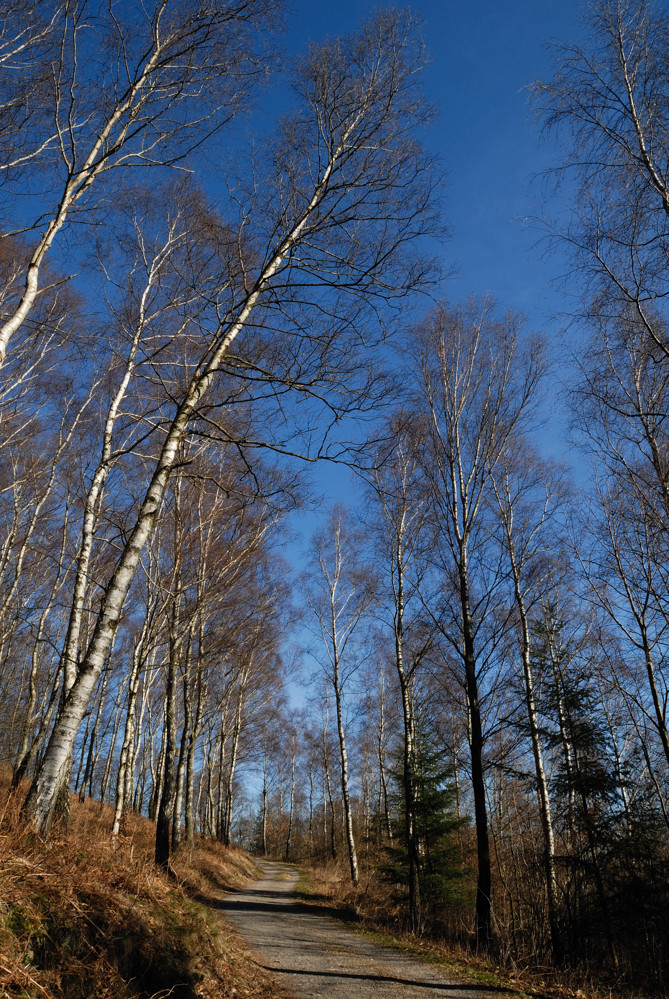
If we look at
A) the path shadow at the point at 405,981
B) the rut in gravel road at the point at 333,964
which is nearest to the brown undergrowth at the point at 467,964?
the path shadow at the point at 405,981

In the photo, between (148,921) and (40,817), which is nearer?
(40,817)

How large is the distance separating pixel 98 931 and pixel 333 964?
14.9 ft

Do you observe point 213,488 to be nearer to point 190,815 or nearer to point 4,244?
point 4,244

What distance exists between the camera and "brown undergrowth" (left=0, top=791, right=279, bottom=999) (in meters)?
2.82

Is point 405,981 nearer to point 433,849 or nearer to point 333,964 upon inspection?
point 333,964

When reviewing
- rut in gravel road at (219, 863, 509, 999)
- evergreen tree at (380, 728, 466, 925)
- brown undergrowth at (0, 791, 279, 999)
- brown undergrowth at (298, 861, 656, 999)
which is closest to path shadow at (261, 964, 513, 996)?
rut in gravel road at (219, 863, 509, 999)

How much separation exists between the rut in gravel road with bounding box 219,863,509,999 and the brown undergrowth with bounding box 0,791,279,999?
2.49ft

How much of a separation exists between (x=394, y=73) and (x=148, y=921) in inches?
335

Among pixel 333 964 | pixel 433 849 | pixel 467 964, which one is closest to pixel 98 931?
pixel 333 964

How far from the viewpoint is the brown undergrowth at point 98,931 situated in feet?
9.25

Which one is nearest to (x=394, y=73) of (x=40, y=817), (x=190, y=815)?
(x=40, y=817)

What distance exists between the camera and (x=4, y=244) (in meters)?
8.71

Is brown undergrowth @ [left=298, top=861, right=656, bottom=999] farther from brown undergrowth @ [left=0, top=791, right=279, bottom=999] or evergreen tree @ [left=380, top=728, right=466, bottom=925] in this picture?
brown undergrowth @ [left=0, top=791, right=279, bottom=999]

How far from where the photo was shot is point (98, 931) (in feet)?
11.2
